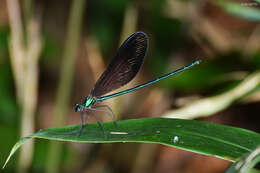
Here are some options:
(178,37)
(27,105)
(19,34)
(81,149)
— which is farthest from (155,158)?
(19,34)

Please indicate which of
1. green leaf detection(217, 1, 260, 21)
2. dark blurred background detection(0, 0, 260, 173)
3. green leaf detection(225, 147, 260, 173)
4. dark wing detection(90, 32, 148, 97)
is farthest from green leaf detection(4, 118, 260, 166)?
green leaf detection(217, 1, 260, 21)

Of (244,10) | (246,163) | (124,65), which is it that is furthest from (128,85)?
(246,163)

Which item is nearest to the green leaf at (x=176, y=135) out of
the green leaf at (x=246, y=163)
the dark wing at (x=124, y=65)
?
the green leaf at (x=246, y=163)

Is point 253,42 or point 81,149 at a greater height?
point 253,42

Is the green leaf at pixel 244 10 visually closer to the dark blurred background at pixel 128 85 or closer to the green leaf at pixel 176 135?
the dark blurred background at pixel 128 85

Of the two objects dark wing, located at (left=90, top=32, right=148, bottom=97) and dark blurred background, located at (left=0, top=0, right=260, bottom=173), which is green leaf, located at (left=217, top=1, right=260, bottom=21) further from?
dark wing, located at (left=90, top=32, right=148, bottom=97)

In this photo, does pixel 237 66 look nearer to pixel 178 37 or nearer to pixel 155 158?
pixel 178 37
